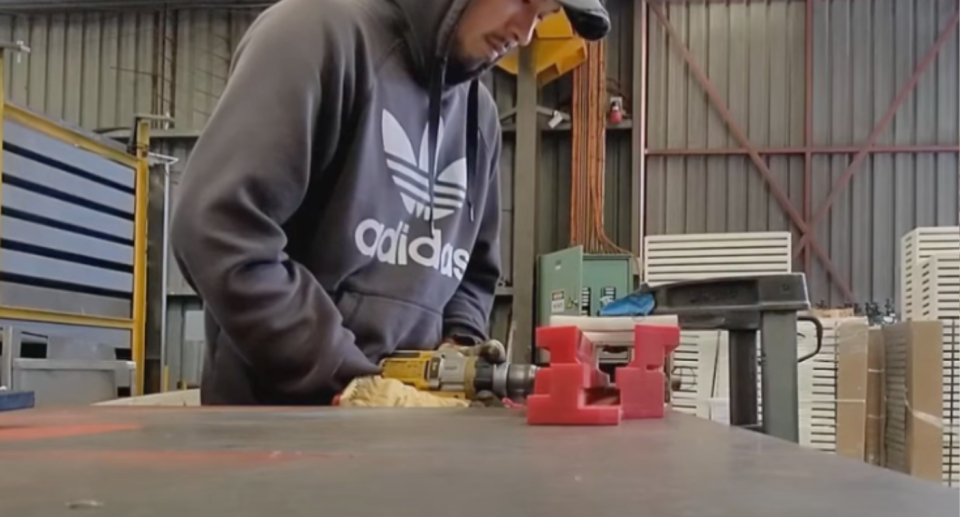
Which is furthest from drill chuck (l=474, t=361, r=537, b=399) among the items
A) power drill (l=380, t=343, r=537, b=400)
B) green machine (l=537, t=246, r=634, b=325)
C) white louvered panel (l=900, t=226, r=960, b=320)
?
green machine (l=537, t=246, r=634, b=325)

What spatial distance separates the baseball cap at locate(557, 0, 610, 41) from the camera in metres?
1.52

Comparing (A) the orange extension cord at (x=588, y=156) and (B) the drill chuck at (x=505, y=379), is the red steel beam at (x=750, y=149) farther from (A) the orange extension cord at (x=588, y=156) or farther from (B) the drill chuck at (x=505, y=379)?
(B) the drill chuck at (x=505, y=379)

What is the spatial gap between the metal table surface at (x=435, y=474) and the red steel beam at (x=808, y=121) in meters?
6.13

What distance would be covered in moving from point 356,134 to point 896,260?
19.9 feet

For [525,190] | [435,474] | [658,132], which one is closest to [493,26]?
[435,474]

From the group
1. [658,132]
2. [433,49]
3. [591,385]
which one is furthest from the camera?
[658,132]

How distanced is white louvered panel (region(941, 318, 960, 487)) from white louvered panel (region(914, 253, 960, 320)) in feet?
0.42

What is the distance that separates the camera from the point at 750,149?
6824 mm

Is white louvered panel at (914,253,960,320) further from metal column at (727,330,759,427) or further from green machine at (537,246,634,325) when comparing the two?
metal column at (727,330,759,427)

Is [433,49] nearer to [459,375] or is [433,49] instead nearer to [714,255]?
[459,375]

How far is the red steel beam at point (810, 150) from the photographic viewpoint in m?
6.65

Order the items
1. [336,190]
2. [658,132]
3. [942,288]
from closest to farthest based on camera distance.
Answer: [336,190] < [942,288] < [658,132]

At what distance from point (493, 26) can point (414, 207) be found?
331mm

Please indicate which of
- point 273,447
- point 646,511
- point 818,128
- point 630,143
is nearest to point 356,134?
point 273,447
